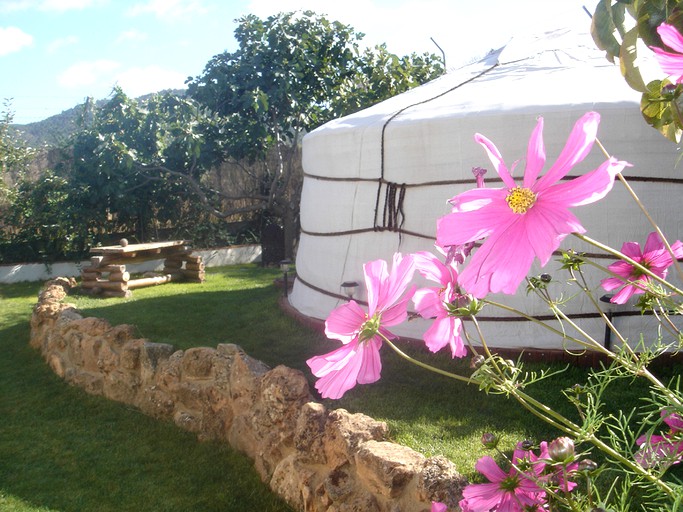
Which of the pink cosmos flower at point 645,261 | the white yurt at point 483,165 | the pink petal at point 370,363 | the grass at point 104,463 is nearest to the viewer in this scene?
the pink petal at point 370,363

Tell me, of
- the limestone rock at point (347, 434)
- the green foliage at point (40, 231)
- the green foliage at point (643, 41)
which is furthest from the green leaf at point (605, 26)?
the green foliage at point (40, 231)

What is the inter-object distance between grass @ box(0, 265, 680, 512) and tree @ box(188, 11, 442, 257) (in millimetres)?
4005

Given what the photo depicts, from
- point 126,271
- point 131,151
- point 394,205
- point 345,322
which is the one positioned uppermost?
point 345,322

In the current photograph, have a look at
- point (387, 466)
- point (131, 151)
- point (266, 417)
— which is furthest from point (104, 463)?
point (131, 151)

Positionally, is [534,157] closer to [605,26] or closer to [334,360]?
[334,360]

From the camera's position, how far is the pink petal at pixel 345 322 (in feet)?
2.48

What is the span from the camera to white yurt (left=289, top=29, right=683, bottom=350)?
3979 mm

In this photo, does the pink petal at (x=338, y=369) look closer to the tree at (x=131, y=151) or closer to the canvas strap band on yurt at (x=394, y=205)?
the canvas strap band on yurt at (x=394, y=205)

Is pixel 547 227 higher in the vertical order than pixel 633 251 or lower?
higher

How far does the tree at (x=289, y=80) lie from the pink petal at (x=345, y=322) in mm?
7773

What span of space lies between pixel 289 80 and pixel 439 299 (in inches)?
321

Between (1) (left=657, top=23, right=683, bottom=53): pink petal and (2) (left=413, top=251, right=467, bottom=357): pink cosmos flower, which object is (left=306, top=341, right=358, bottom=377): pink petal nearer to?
(2) (left=413, top=251, right=467, bottom=357): pink cosmos flower

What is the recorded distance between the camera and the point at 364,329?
0.73 metres

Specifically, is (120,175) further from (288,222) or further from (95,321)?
(95,321)
